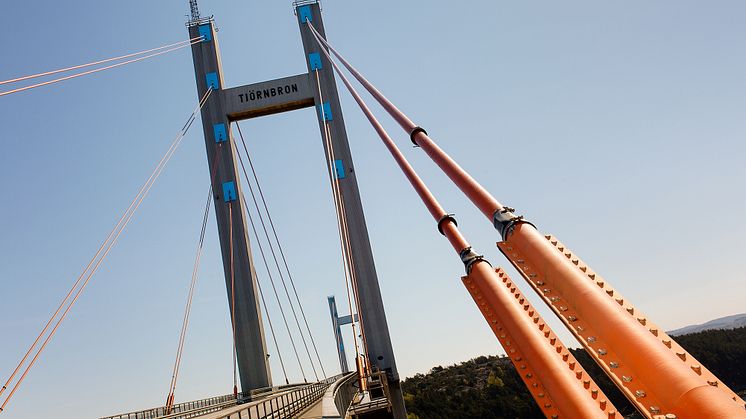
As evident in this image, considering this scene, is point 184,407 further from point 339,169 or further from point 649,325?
point 649,325

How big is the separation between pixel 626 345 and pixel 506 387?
69881 mm

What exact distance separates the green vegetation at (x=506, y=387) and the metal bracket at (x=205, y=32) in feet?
172

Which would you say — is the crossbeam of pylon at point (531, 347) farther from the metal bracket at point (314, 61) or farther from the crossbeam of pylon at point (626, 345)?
the metal bracket at point (314, 61)

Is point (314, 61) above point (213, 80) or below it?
below

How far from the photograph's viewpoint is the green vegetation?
63531 millimetres

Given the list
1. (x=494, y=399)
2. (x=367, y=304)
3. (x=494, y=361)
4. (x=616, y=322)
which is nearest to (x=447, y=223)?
(x=616, y=322)

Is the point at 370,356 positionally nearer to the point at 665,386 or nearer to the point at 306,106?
the point at 306,106

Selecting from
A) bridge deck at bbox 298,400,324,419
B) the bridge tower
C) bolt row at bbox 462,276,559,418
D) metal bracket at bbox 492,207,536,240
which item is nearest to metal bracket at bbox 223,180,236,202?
the bridge tower

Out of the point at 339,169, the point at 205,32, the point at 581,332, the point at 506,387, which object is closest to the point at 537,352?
the point at 581,332

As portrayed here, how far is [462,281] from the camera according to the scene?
6.69 metres

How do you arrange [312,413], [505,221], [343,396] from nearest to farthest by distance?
[505,221] → [343,396] → [312,413]

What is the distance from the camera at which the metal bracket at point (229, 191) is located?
2466 cm

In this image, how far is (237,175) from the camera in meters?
25.4

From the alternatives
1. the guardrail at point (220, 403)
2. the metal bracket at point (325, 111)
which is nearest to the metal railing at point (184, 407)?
the guardrail at point (220, 403)
